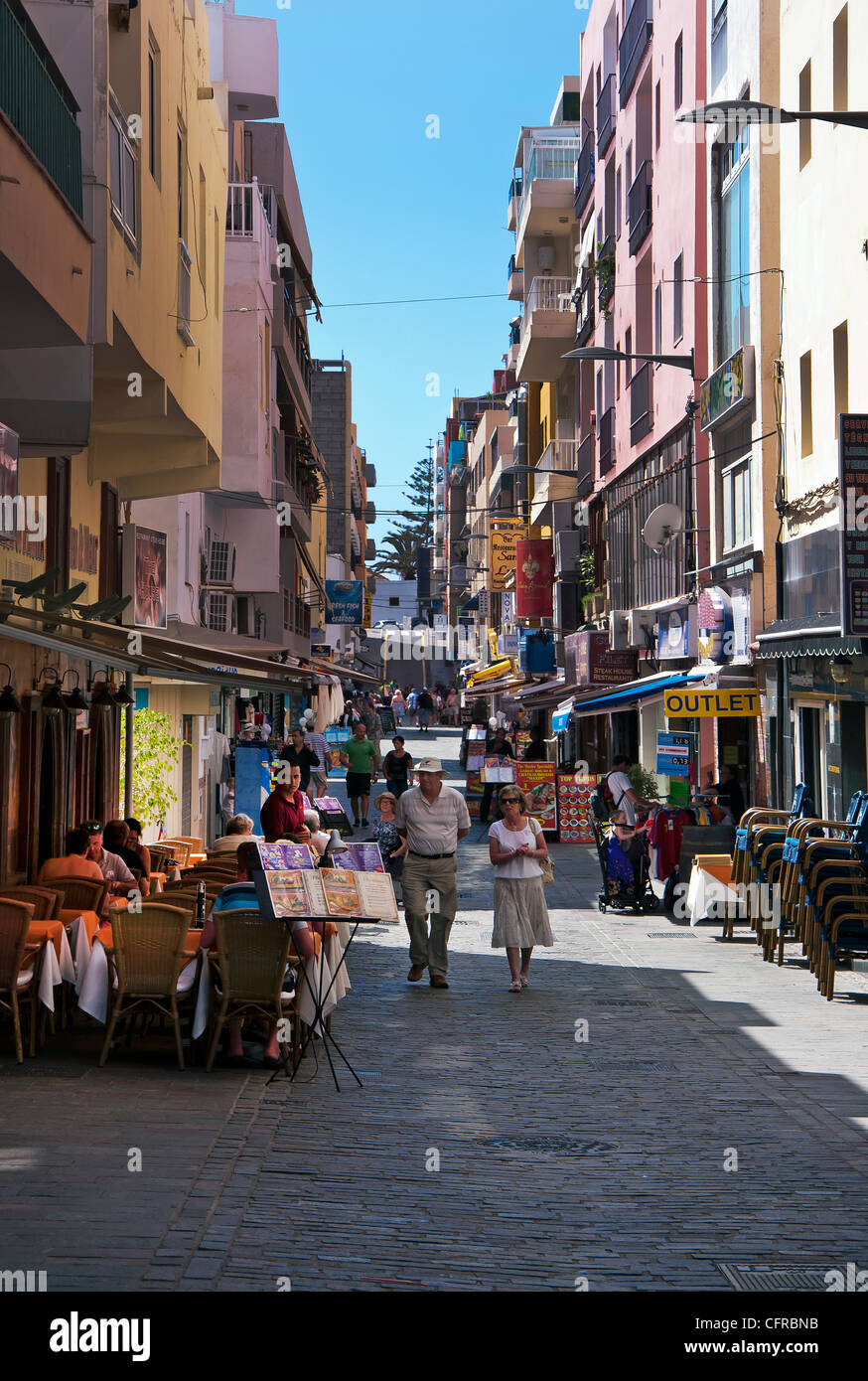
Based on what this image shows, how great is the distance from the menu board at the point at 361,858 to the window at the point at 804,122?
12.6 metres

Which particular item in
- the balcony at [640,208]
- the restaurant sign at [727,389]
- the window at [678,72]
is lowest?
the restaurant sign at [727,389]

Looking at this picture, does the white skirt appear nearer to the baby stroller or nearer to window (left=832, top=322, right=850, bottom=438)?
the baby stroller

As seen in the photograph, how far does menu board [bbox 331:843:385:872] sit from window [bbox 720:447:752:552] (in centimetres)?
1329

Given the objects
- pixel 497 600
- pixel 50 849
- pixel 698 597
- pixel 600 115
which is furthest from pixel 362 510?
pixel 50 849

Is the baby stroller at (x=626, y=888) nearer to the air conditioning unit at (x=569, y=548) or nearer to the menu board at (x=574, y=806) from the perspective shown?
the menu board at (x=574, y=806)

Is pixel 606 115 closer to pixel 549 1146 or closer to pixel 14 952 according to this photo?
pixel 14 952

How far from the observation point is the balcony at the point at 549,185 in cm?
4547

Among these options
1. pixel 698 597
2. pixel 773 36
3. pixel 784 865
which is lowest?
pixel 784 865

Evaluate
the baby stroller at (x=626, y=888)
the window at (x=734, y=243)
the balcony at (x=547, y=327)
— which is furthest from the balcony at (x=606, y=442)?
the baby stroller at (x=626, y=888)

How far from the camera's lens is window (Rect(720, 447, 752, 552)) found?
2298 centimetres

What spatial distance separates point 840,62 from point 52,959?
13.7 m

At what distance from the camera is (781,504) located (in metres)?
20.6

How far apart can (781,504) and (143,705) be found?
29.0 ft
